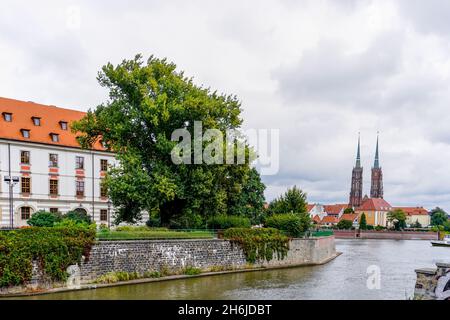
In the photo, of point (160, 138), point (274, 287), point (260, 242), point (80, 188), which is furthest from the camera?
point (80, 188)

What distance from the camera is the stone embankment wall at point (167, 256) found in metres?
23.2

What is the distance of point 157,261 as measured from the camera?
25.7 m

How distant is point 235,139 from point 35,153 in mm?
18710

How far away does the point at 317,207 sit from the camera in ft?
542

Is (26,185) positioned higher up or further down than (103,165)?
further down

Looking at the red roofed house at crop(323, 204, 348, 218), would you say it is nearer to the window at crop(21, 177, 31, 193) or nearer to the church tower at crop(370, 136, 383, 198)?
the church tower at crop(370, 136, 383, 198)

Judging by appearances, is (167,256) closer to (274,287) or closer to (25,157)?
(274,287)

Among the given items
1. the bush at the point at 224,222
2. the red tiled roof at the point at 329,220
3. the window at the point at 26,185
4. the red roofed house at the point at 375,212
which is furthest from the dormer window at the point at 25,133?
the red tiled roof at the point at 329,220

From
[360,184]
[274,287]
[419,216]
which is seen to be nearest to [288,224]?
[274,287]

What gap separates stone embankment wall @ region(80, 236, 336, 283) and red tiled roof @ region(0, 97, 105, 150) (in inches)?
756

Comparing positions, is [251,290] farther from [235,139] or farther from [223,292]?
[235,139]

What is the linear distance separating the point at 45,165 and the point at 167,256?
64.3 feet

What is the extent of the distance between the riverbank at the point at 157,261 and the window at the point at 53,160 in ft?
63.4
